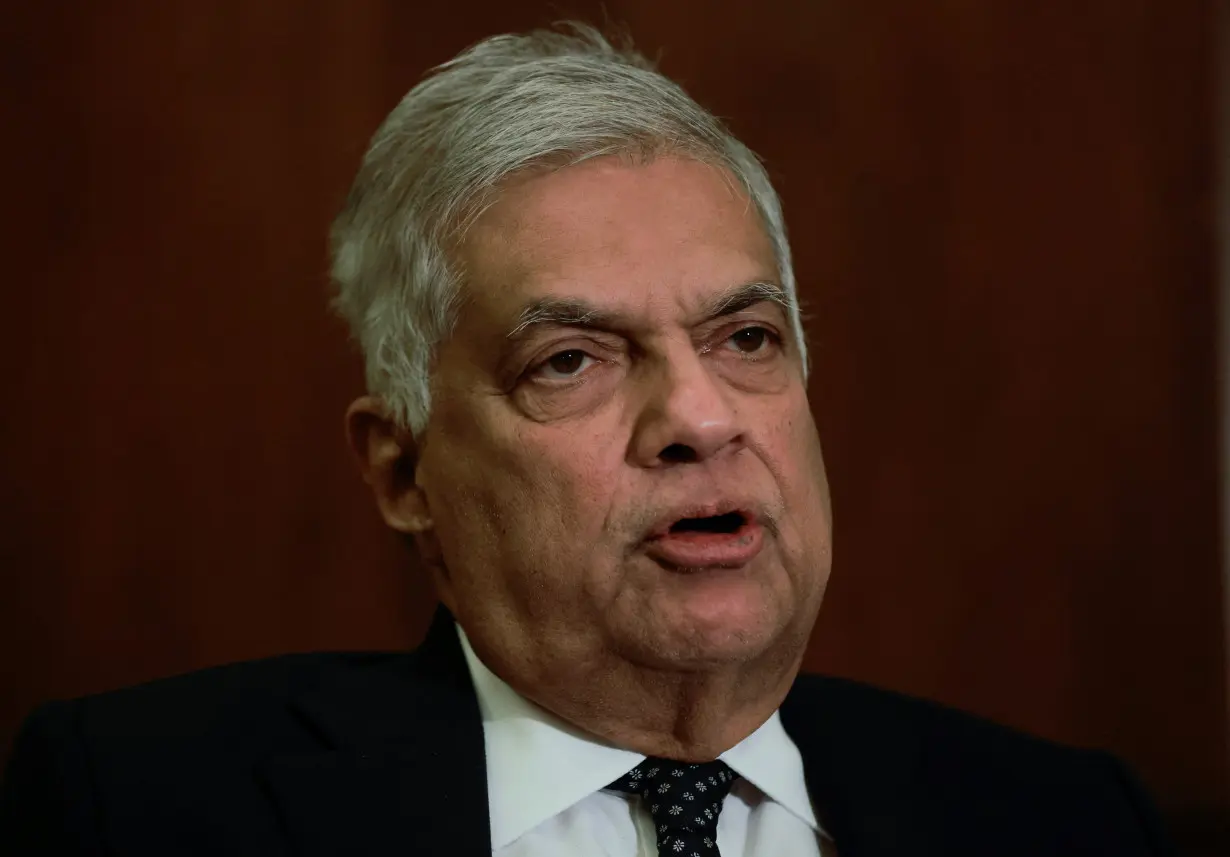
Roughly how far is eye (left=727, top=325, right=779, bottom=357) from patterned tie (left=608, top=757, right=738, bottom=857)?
46 cm

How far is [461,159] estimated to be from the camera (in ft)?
5.32

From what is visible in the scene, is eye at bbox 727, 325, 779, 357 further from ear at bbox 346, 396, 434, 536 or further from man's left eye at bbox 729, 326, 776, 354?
ear at bbox 346, 396, 434, 536

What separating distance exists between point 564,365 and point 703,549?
10.1 inches

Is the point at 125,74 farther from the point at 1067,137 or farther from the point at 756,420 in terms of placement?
the point at 1067,137

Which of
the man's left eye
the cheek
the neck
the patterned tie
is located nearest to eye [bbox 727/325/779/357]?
the man's left eye

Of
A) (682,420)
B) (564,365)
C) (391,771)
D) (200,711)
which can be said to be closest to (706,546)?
(682,420)

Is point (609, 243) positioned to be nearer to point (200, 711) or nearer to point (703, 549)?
point (703, 549)

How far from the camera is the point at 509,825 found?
4.91 ft

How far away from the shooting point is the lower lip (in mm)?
1446

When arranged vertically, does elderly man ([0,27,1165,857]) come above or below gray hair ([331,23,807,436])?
below

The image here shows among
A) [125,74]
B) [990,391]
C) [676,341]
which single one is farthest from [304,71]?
[990,391]


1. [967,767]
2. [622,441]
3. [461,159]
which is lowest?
[967,767]

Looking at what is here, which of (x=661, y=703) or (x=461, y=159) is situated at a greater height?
(x=461, y=159)

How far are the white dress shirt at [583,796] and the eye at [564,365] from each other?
35 centimetres
